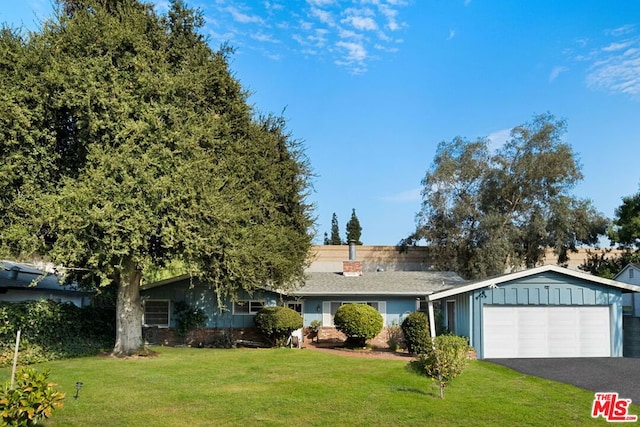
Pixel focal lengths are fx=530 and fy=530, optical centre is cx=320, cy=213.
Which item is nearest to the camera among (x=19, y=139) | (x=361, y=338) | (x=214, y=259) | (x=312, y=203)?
(x=19, y=139)

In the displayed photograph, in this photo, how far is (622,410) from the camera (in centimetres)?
1082

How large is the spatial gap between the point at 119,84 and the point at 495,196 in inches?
1052

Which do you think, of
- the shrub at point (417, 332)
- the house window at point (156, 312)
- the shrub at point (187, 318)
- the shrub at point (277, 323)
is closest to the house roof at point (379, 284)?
the shrub at point (277, 323)

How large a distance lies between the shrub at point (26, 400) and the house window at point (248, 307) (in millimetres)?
15533

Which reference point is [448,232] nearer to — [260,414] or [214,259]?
[214,259]

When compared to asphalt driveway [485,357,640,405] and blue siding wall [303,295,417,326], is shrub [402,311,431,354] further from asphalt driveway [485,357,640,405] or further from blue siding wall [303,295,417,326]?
blue siding wall [303,295,417,326]

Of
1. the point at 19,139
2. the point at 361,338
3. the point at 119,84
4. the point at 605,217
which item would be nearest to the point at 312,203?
the point at 361,338

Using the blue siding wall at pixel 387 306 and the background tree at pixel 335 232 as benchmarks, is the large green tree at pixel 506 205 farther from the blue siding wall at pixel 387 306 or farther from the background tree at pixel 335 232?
the background tree at pixel 335 232

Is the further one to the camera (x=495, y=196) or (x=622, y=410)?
(x=495, y=196)

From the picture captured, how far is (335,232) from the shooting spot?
60719 millimetres

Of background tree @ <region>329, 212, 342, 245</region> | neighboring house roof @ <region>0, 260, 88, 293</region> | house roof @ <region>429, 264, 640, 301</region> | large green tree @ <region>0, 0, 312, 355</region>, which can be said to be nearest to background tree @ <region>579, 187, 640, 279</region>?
house roof @ <region>429, 264, 640, 301</region>

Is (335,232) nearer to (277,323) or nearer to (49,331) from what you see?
(277,323)

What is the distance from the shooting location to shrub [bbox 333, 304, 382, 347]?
21.0m

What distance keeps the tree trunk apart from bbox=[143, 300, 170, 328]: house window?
4225 millimetres
